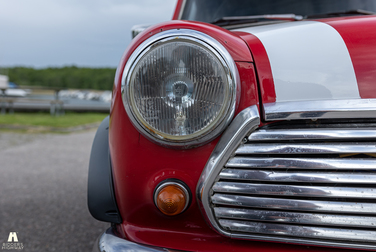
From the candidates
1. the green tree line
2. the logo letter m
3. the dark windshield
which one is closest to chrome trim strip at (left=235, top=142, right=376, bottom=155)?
the dark windshield

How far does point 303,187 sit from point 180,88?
1.78 ft

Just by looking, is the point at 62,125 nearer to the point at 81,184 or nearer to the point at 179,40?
the point at 81,184

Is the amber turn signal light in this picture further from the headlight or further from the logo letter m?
the logo letter m

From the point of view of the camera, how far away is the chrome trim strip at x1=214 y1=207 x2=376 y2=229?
3.27ft

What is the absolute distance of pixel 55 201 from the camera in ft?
10.0

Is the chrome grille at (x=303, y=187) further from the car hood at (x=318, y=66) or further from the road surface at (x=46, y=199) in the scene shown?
the road surface at (x=46, y=199)

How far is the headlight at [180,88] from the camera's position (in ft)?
3.49

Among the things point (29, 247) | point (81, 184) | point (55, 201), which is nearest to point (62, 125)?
point (81, 184)

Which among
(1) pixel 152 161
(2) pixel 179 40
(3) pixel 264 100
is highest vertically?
(2) pixel 179 40

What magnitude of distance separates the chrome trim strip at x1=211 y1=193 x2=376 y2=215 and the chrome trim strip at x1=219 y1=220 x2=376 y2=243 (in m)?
0.07

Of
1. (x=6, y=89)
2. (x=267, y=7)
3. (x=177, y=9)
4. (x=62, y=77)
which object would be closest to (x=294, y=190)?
(x=267, y=7)

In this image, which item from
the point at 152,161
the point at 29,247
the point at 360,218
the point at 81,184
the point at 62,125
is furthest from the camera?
the point at 62,125

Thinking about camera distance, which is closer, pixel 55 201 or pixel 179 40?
pixel 179 40

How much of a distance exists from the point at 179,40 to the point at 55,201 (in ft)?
8.56
